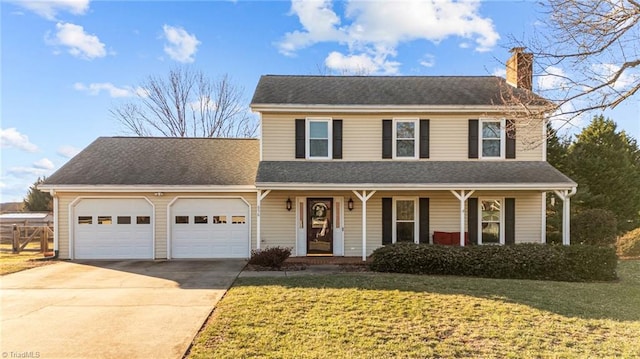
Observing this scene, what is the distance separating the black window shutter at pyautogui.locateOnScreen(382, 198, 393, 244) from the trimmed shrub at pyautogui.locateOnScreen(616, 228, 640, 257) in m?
10.3

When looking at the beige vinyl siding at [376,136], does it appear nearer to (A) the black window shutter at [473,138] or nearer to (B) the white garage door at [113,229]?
(A) the black window shutter at [473,138]

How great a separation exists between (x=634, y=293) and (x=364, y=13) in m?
11.8

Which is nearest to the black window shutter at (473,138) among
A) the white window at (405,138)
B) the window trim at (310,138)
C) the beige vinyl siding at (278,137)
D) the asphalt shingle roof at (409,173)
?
the asphalt shingle roof at (409,173)

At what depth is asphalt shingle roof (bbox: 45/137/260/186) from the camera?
13.3 metres

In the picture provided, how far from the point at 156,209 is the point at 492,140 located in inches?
497

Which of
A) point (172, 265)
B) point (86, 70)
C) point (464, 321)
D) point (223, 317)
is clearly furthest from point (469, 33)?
point (86, 70)

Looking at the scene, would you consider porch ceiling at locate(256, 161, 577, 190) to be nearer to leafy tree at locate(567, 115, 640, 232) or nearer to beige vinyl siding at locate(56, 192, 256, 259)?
beige vinyl siding at locate(56, 192, 256, 259)

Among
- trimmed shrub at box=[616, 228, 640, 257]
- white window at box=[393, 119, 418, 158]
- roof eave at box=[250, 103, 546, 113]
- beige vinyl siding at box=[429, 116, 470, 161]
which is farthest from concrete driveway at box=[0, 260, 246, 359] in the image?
trimmed shrub at box=[616, 228, 640, 257]

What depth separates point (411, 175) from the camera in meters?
12.8

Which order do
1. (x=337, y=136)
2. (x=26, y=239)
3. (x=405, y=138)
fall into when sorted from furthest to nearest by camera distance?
(x=26, y=239), (x=405, y=138), (x=337, y=136)

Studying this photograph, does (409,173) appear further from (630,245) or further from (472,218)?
(630,245)

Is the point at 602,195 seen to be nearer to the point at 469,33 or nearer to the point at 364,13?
the point at 469,33

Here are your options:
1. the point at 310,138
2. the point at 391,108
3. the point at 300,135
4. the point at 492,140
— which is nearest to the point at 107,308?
the point at 300,135

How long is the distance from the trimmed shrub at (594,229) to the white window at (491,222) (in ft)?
13.4
